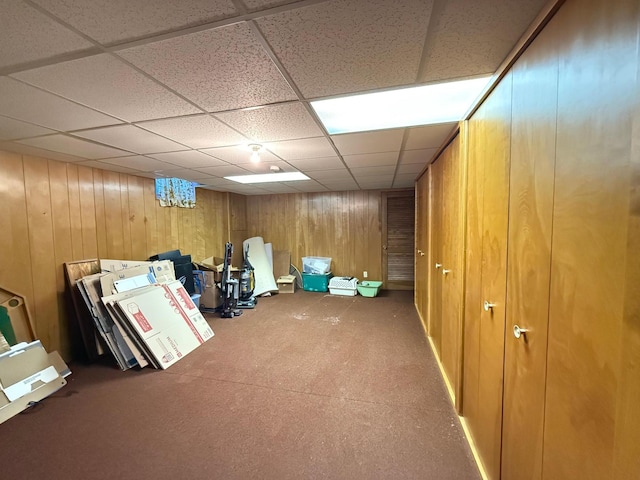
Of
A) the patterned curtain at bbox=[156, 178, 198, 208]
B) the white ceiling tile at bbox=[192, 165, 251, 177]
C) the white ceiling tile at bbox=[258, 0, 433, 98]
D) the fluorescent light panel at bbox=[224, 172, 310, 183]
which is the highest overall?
the fluorescent light panel at bbox=[224, 172, 310, 183]

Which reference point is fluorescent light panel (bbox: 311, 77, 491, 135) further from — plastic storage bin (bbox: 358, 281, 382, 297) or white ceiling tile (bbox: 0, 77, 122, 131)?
plastic storage bin (bbox: 358, 281, 382, 297)

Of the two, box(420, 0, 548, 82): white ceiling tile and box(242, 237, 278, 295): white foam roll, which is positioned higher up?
box(420, 0, 548, 82): white ceiling tile

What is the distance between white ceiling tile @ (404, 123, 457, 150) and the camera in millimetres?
2005

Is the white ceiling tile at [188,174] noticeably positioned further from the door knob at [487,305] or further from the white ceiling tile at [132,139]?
the door knob at [487,305]

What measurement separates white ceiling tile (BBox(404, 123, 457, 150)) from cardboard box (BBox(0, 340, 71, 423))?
3.77 metres

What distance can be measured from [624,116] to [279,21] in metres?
Result: 1.05

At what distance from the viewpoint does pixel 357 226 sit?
5.82 metres

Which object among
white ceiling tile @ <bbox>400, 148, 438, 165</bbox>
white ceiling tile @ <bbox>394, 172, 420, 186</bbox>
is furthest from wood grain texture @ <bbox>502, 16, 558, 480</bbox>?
white ceiling tile @ <bbox>394, 172, 420, 186</bbox>

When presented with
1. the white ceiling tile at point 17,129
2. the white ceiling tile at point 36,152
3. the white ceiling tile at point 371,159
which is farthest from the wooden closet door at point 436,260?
the white ceiling tile at point 36,152

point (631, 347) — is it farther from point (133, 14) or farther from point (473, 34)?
point (133, 14)

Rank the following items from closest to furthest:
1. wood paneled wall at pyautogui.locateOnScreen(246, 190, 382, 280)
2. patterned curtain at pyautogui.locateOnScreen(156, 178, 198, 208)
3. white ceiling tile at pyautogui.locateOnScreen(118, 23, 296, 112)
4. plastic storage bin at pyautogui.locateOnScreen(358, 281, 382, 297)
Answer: white ceiling tile at pyautogui.locateOnScreen(118, 23, 296, 112), patterned curtain at pyautogui.locateOnScreen(156, 178, 198, 208), plastic storage bin at pyautogui.locateOnScreen(358, 281, 382, 297), wood paneled wall at pyautogui.locateOnScreen(246, 190, 382, 280)

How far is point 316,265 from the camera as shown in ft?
19.3

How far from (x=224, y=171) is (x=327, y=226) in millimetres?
2946

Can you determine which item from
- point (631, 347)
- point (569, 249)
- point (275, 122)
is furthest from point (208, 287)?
point (631, 347)
